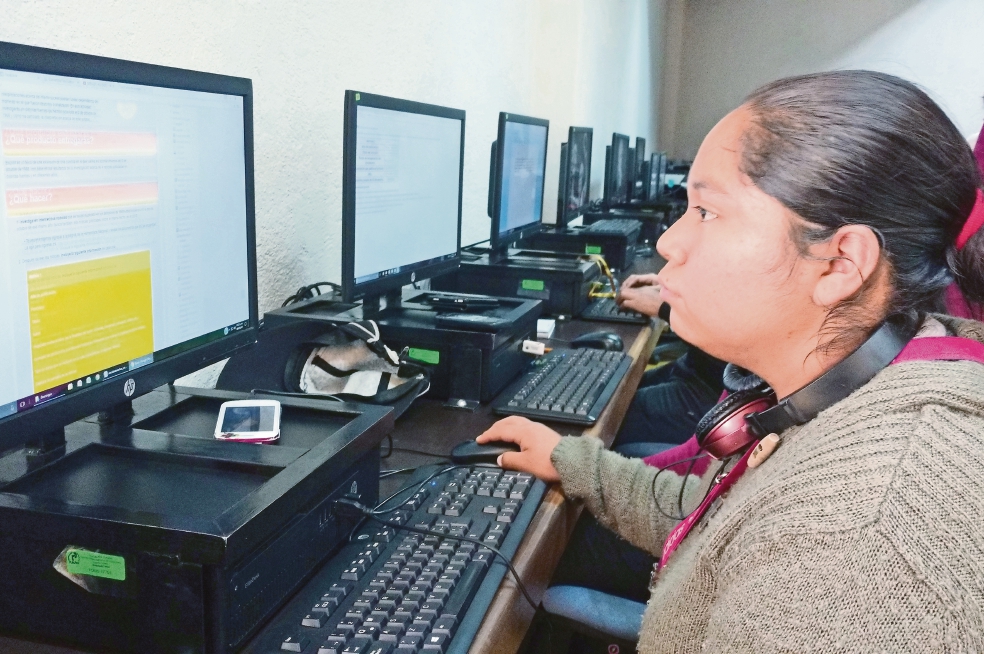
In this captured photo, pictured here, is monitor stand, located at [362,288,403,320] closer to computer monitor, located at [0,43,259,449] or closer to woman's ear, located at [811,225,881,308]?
computer monitor, located at [0,43,259,449]

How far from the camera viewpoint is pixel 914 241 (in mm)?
749

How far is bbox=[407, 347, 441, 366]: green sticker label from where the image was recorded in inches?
55.6

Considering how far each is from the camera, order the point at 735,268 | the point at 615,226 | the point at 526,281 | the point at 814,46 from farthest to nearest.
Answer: the point at 814,46, the point at 615,226, the point at 526,281, the point at 735,268

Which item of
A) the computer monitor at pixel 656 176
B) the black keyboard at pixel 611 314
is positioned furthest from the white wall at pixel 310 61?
the computer monitor at pixel 656 176

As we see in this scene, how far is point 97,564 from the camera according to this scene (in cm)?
66

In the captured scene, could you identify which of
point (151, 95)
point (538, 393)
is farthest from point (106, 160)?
point (538, 393)

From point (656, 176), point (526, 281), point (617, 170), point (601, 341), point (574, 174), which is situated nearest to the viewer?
point (601, 341)

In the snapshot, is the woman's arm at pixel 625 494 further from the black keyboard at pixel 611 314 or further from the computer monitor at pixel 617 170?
→ the computer monitor at pixel 617 170

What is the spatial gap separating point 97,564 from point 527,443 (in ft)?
2.10

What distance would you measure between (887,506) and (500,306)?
1.08 meters

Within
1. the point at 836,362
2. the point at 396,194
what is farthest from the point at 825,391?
the point at 396,194

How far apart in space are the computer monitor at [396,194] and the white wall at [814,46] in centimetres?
458

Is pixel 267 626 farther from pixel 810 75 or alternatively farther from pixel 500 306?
pixel 500 306

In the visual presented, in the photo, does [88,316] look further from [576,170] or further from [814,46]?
[814,46]
